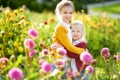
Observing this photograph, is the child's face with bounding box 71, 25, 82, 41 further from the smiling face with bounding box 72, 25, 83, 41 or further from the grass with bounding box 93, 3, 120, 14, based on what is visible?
the grass with bounding box 93, 3, 120, 14

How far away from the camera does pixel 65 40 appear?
15.9ft

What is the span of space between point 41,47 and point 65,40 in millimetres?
968

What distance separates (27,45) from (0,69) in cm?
77

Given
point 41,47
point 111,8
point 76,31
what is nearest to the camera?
point 76,31

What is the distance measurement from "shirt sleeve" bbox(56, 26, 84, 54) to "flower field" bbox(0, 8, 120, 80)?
0.21 meters

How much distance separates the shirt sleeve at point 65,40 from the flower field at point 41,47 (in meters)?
0.21

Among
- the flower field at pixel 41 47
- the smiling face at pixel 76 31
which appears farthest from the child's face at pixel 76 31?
the flower field at pixel 41 47

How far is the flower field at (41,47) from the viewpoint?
3.50 metres

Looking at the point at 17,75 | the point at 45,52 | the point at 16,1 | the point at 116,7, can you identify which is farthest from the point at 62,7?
the point at 116,7

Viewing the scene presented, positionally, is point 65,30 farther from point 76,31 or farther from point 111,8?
point 111,8

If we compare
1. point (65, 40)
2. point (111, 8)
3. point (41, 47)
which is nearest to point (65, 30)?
point (65, 40)

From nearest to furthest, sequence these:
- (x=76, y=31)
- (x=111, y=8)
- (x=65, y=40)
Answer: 1. (x=65, y=40)
2. (x=76, y=31)
3. (x=111, y=8)

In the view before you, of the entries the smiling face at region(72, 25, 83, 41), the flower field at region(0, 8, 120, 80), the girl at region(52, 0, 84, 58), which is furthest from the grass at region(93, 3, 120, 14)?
the girl at region(52, 0, 84, 58)

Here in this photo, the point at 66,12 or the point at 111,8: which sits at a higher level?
the point at 66,12
